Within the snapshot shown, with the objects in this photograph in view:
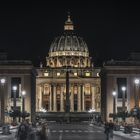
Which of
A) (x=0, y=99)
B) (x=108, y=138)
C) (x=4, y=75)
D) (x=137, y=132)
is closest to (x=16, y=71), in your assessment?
(x=4, y=75)

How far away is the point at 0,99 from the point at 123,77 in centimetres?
3465

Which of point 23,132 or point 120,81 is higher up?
point 120,81

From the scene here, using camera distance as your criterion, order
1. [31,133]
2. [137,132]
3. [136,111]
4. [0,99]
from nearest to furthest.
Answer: [31,133] → [136,111] → [137,132] → [0,99]

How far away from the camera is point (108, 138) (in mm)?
60812

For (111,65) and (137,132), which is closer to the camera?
(137,132)

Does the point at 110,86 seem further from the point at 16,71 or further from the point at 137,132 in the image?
the point at 137,132

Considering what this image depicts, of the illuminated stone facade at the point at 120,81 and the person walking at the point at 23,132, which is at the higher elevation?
the illuminated stone facade at the point at 120,81

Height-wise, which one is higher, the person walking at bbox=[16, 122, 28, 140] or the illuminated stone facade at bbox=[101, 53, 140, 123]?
the illuminated stone facade at bbox=[101, 53, 140, 123]

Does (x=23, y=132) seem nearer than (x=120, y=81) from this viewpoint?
Yes

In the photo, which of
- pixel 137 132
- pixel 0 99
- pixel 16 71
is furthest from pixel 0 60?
pixel 137 132

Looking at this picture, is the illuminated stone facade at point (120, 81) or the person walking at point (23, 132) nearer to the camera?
the person walking at point (23, 132)

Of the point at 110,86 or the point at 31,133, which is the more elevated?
the point at 110,86

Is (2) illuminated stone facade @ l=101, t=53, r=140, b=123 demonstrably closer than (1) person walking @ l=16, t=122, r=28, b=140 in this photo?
No

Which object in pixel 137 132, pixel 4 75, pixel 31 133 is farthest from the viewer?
pixel 4 75
